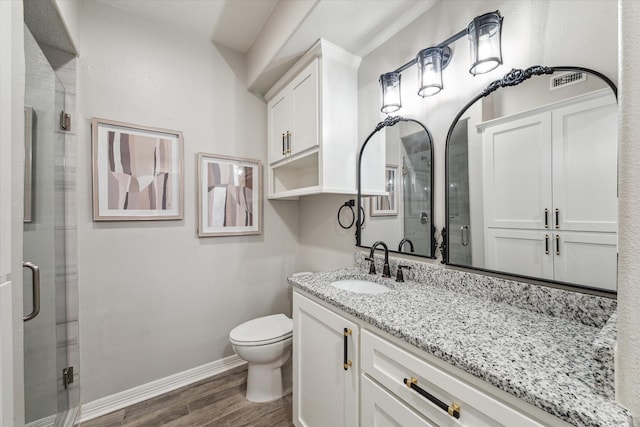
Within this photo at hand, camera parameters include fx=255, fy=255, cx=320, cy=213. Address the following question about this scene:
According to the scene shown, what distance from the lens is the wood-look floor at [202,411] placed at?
158cm

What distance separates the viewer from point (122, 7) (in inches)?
69.6

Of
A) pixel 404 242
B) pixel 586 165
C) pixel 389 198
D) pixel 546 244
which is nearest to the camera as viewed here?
pixel 586 165

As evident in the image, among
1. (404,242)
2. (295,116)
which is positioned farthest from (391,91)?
(404,242)

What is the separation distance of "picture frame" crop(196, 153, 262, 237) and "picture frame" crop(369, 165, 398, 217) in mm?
1100

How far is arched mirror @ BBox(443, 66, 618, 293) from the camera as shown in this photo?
888 millimetres

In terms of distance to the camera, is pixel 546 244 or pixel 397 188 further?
pixel 397 188

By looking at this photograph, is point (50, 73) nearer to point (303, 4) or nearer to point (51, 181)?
point (51, 181)

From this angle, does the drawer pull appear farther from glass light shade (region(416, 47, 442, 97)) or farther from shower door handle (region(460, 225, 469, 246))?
glass light shade (region(416, 47, 442, 97))

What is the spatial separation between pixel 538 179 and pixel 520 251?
1.00 ft

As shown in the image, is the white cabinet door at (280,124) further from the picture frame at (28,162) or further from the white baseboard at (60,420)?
the white baseboard at (60,420)

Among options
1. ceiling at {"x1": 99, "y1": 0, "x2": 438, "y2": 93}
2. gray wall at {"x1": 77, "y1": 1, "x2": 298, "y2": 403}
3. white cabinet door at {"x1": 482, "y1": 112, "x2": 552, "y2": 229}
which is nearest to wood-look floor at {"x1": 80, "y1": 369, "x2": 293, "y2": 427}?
gray wall at {"x1": 77, "y1": 1, "x2": 298, "y2": 403}

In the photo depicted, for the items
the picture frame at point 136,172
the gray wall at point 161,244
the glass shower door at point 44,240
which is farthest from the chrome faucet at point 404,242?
the glass shower door at point 44,240

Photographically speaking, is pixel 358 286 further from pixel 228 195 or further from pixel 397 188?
pixel 228 195

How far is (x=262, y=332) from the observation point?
1.79 m
